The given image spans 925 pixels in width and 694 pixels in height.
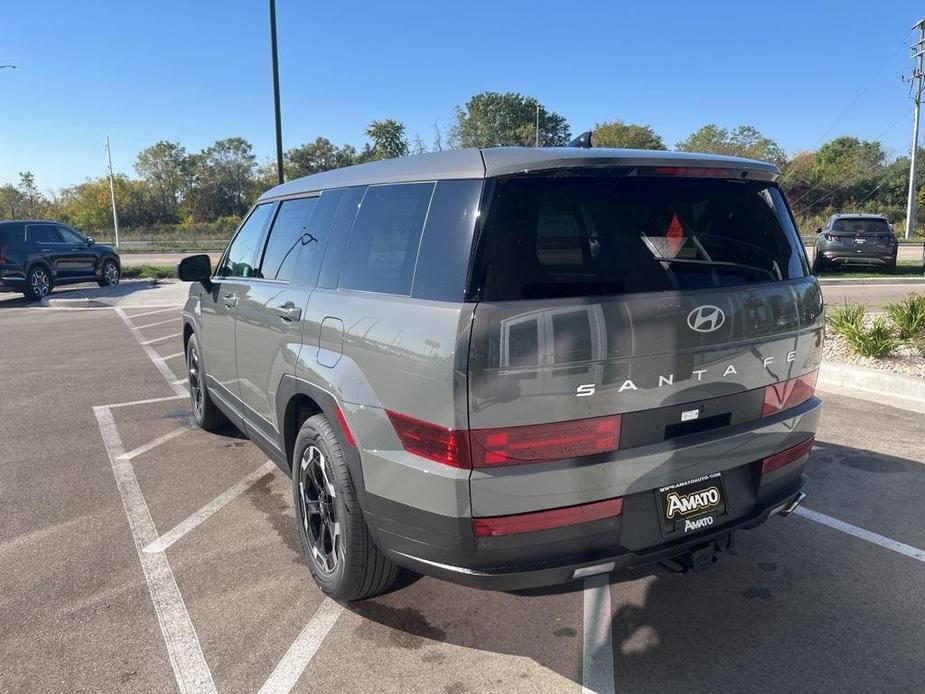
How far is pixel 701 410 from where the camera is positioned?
253 centimetres

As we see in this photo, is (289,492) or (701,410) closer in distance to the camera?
(701,410)

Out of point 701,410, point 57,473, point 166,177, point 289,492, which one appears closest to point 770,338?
point 701,410

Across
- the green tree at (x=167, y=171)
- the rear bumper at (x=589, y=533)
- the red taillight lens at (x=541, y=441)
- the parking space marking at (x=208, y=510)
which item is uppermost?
the green tree at (x=167, y=171)

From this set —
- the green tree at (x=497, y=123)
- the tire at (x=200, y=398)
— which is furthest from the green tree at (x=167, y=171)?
the tire at (x=200, y=398)

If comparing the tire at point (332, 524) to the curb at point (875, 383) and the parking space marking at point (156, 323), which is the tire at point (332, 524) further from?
the parking space marking at point (156, 323)

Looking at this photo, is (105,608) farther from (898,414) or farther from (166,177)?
(166,177)

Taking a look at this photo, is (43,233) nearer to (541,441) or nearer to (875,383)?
(875,383)

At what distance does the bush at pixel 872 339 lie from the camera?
23.3ft

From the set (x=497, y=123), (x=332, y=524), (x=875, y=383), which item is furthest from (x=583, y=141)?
(x=497, y=123)

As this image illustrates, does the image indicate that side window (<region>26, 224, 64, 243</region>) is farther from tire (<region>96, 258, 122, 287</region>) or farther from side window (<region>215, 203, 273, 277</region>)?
side window (<region>215, 203, 273, 277</region>)

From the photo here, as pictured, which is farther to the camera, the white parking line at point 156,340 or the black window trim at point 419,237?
the white parking line at point 156,340

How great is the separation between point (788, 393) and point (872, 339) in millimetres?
5197

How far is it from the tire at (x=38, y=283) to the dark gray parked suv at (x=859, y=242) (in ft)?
63.7

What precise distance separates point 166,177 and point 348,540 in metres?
90.0
